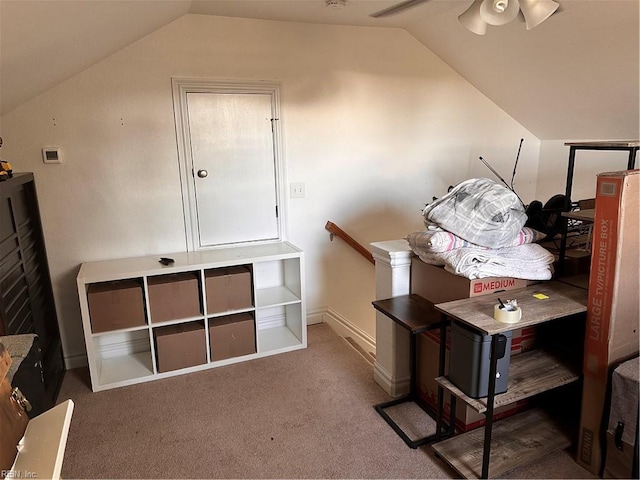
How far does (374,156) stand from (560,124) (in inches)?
59.6

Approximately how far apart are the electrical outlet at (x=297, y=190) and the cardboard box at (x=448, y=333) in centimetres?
123

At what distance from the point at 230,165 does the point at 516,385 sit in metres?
2.22

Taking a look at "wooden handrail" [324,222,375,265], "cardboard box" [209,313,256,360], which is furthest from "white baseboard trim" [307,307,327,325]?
"cardboard box" [209,313,256,360]

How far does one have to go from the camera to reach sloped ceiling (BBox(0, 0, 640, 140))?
1.75 metres

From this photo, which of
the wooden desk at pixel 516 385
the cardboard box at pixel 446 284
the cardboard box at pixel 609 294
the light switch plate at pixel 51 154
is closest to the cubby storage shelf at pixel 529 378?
the wooden desk at pixel 516 385

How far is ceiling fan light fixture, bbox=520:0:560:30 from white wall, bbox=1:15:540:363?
159cm

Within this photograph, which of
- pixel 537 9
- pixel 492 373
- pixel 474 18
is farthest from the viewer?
pixel 474 18

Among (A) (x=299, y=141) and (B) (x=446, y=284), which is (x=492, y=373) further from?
(A) (x=299, y=141)

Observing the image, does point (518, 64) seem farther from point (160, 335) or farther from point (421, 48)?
point (160, 335)

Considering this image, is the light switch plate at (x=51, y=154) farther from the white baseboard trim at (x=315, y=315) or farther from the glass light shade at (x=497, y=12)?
the glass light shade at (x=497, y=12)

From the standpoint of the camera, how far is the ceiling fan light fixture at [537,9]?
6.02 feet

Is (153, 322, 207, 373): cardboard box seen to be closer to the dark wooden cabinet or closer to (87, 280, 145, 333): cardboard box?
(87, 280, 145, 333): cardboard box

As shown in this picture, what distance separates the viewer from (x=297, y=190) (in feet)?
10.9

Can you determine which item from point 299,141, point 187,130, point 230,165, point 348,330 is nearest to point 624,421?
point 348,330
